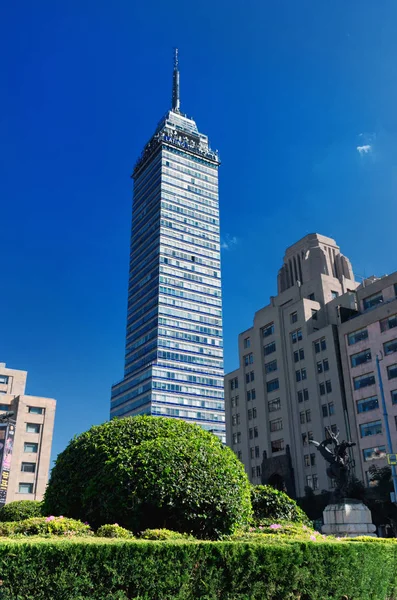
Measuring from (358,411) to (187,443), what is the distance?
49928 mm

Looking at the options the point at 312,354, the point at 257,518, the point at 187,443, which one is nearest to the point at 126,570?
the point at 187,443

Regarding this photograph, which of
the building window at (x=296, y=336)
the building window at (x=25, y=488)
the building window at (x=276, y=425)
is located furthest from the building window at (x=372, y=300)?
the building window at (x=25, y=488)

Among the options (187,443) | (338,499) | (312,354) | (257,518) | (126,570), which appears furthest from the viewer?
(312,354)

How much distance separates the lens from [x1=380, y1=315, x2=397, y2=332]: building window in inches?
2275

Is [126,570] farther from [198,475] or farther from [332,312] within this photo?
[332,312]

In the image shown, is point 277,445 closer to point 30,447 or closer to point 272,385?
point 272,385

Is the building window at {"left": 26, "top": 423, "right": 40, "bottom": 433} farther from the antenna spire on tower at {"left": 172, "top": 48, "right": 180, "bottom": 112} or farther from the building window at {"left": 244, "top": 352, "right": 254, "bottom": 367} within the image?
the antenna spire on tower at {"left": 172, "top": 48, "right": 180, "bottom": 112}

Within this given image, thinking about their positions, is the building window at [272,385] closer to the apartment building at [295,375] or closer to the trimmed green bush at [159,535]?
the apartment building at [295,375]

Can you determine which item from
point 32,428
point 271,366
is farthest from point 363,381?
point 32,428

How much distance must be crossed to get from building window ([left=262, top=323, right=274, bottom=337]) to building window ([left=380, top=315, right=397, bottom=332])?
1881 cm

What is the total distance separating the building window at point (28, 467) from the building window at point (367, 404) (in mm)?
39808

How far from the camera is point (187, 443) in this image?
45.4 ft

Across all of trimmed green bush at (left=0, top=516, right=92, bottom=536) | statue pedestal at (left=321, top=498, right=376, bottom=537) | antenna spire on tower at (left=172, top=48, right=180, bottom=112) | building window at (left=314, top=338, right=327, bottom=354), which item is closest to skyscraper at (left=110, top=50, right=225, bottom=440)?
antenna spire on tower at (left=172, top=48, right=180, bottom=112)

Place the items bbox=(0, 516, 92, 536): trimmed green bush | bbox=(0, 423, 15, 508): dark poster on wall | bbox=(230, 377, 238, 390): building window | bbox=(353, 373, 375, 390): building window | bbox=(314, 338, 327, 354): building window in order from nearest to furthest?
bbox=(0, 516, 92, 536): trimmed green bush, bbox=(0, 423, 15, 508): dark poster on wall, bbox=(353, 373, 375, 390): building window, bbox=(314, 338, 327, 354): building window, bbox=(230, 377, 238, 390): building window
